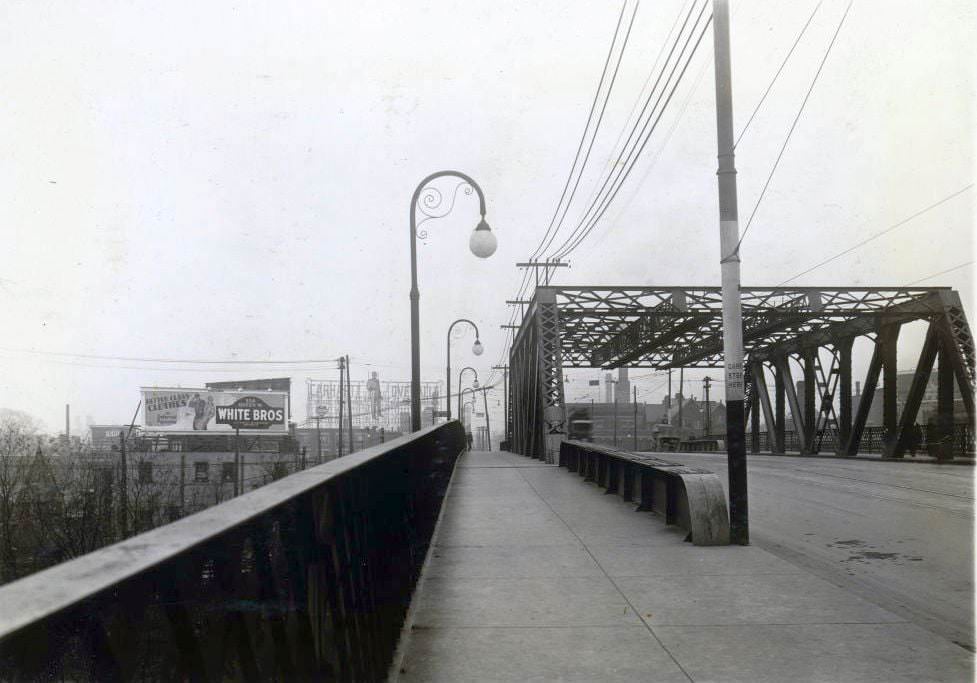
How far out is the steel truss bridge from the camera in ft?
84.3

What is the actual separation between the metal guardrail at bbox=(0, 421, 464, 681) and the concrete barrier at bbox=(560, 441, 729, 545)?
17.4ft

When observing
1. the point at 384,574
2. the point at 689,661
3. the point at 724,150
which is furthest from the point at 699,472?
the point at 384,574

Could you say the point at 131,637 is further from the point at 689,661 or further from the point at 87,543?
the point at 87,543

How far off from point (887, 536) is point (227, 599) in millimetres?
9654

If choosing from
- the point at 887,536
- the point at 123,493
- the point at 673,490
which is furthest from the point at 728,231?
the point at 123,493

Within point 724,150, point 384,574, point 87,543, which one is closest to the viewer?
point 384,574

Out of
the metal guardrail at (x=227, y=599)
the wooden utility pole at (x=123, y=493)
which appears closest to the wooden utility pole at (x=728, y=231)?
the metal guardrail at (x=227, y=599)

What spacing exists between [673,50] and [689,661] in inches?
405

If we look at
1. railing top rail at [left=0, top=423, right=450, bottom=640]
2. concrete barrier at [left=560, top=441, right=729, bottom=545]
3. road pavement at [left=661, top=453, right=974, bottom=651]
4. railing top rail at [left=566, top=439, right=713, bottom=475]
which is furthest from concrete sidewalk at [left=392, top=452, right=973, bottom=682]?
railing top rail at [left=0, top=423, right=450, bottom=640]

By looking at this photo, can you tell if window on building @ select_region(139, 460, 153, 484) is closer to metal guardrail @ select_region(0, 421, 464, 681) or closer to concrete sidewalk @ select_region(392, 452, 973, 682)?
concrete sidewalk @ select_region(392, 452, 973, 682)

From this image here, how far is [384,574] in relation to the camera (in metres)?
4.57

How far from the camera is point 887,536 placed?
991 cm

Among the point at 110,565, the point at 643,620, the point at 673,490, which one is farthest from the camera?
the point at 673,490

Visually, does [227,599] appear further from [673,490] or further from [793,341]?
[793,341]
